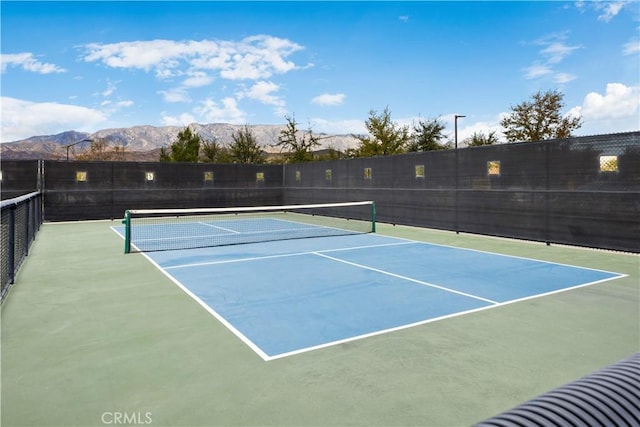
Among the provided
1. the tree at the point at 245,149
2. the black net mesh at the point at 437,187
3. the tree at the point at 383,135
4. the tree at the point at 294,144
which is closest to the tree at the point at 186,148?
the tree at the point at 245,149

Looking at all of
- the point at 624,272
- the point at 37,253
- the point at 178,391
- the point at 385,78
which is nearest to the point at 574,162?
the point at 624,272

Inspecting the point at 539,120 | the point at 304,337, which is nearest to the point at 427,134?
the point at 539,120

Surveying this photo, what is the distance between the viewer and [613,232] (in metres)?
10.8

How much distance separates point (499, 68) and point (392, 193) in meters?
48.0

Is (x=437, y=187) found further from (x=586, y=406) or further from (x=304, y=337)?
(x=586, y=406)

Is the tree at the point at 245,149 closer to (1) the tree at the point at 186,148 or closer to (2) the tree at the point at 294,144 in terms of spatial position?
(2) the tree at the point at 294,144

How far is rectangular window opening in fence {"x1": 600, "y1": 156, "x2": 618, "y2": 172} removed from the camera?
10.8 m

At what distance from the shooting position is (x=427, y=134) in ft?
168

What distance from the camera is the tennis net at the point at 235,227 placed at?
12852 millimetres

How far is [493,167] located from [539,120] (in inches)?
1450

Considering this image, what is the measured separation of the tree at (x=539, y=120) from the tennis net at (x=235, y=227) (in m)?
32.1

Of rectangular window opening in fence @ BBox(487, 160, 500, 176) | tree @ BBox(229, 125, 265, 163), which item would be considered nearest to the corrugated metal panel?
rectangular window opening in fence @ BBox(487, 160, 500, 176)

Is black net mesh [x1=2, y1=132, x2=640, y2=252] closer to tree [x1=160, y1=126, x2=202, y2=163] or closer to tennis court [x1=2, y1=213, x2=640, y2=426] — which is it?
tennis court [x1=2, y1=213, x2=640, y2=426]

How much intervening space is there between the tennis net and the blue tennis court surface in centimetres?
131
